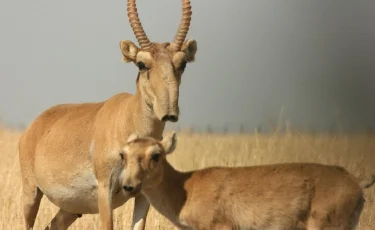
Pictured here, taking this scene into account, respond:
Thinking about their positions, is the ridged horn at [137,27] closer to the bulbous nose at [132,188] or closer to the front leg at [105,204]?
the front leg at [105,204]

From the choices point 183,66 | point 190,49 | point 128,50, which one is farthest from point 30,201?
point 183,66

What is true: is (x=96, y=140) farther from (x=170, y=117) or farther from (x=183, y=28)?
(x=183, y=28)

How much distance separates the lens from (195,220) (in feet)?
33.3

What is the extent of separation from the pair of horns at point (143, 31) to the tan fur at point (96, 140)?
0.10 meters

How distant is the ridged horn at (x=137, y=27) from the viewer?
11.1 metres

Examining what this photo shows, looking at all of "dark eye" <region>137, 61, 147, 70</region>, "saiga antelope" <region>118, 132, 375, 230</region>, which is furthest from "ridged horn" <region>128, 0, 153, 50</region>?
"saiga antelope" <region>118, 132, 375, 230</region>

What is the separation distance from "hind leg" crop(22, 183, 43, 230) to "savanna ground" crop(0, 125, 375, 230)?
0.22 meters

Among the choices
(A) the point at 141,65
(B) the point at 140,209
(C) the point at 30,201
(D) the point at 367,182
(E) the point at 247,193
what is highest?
(A) the point at 141,65

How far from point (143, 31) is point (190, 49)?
0.59 metres

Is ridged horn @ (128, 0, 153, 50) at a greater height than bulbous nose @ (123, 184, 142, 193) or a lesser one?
greater

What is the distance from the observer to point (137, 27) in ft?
36.7

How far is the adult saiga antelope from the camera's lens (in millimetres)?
10727

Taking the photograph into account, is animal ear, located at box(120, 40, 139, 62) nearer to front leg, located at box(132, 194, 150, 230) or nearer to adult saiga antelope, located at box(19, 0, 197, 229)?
adult saiga antelope, located at box(19, 0, 197, 229)

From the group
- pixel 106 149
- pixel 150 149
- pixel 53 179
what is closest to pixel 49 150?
pixel 53 179
